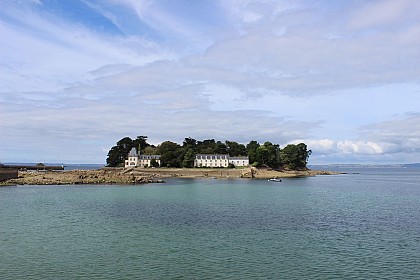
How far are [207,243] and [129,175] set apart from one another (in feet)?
260

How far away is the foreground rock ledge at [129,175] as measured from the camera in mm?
90062

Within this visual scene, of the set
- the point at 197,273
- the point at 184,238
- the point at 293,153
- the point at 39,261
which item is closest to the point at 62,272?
the point at 39,261

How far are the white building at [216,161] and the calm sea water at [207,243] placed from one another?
9028 cm

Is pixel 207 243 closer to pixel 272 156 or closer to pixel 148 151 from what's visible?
pixel 272 156

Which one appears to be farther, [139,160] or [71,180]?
[139,160]

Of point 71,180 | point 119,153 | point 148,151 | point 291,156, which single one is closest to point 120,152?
point 119,153

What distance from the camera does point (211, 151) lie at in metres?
152

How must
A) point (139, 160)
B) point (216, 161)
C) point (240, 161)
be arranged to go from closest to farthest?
1. point (216, 161)
2. point (139, 160)
3. point (240, 161)

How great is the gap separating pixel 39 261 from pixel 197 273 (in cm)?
912

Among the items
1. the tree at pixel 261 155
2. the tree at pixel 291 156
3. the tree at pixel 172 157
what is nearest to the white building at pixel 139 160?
the tree at pixel 172 157

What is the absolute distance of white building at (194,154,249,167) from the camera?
135875 mm

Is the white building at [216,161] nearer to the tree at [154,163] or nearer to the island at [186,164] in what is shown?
the island at [186,164]

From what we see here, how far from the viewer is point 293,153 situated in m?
151

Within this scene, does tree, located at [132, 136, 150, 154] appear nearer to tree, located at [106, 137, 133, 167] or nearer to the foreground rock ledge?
Answer: tree, located at [106, 137, 133, 167]
